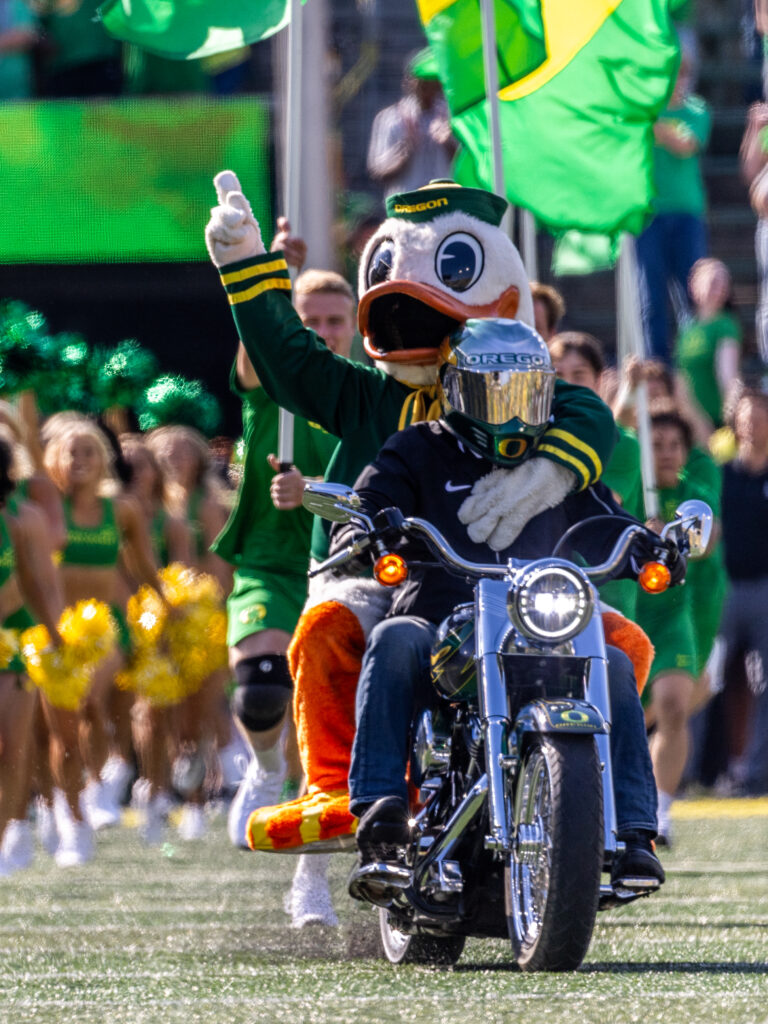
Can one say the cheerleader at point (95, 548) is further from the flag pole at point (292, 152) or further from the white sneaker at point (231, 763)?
the flag pole at point (292, 152)

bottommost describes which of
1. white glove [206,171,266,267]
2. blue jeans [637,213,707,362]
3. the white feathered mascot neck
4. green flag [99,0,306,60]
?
the white feathered mascot neck

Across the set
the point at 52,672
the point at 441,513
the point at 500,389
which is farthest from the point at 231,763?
the point at 500,389

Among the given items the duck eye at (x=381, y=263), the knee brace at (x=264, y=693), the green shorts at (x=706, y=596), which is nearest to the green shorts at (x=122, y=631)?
the green shorts at (x=706, y=596)

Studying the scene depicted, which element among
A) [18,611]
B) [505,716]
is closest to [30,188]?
[18,611]

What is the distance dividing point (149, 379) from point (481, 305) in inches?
275

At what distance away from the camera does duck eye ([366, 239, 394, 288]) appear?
580 cm

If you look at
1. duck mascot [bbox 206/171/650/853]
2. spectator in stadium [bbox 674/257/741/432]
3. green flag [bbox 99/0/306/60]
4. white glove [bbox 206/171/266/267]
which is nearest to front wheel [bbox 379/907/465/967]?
duck mascot [bbox 206/171/650/853]

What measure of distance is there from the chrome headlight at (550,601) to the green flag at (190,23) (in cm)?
342

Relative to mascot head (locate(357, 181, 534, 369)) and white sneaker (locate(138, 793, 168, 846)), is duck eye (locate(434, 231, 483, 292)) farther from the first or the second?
white sneaker (locate(138, 793, 168, 846))

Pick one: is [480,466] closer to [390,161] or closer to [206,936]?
[206,936]

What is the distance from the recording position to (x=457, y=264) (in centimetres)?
572

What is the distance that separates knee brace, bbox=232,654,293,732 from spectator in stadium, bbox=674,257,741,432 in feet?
20.2

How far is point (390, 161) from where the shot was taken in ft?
43.0

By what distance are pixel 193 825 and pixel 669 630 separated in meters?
2.99
